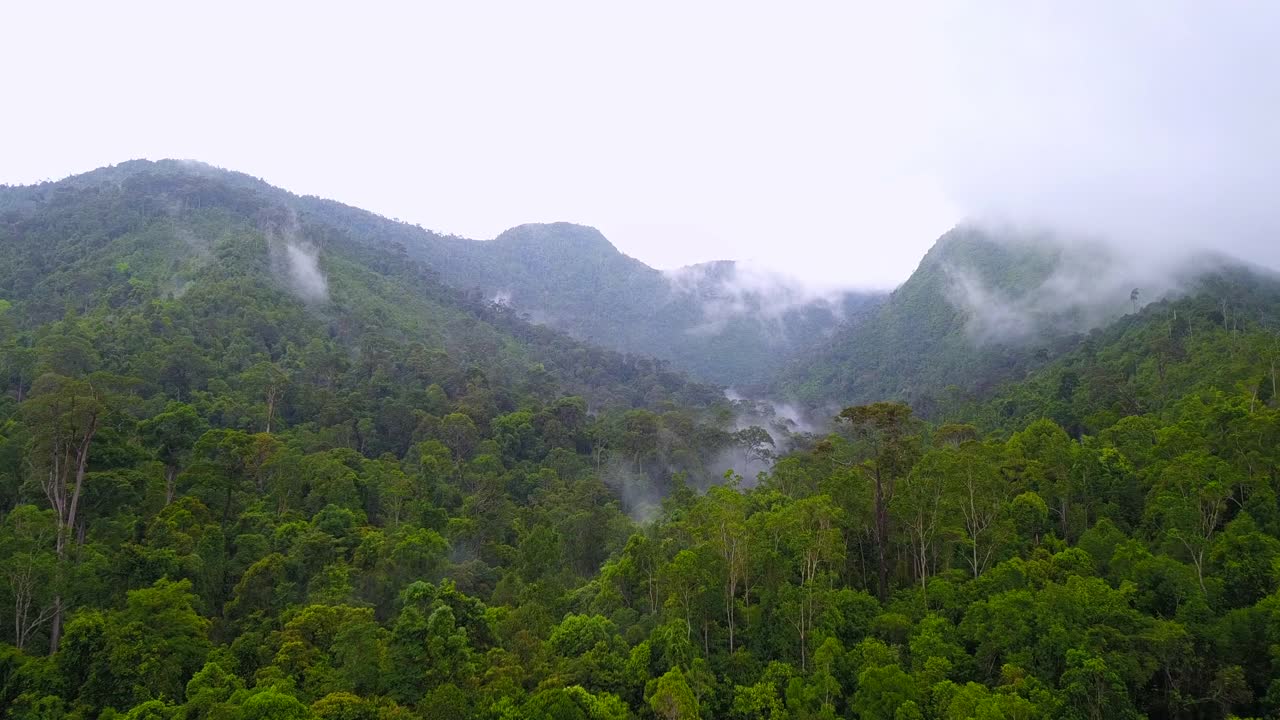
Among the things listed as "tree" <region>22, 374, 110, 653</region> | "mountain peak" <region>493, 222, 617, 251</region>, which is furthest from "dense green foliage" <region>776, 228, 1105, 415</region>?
"mountain peak" <region>493, 222, 617, 251</region>

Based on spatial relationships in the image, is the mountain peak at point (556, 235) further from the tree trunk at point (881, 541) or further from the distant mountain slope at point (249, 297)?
the tree trunk at point (881, 541)

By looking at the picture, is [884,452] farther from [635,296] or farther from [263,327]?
[635,296]

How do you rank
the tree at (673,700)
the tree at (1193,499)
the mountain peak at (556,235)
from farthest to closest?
1. the mountain peak at (556,235)
2. the tree at (1193,499)
3. the tree at (673,700)

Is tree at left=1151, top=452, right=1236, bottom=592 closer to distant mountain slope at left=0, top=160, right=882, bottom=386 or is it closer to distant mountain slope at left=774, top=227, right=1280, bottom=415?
distant mountain slope at left=774, top=227, right=1280, bottom=415

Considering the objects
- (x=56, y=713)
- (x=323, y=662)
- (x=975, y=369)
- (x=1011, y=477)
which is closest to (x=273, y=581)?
(x=323, y=662)

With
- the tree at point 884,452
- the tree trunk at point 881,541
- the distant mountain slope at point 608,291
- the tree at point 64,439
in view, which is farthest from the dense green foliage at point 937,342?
the tree at point 64,439

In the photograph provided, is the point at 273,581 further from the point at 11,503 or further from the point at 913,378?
the point at 913,378
